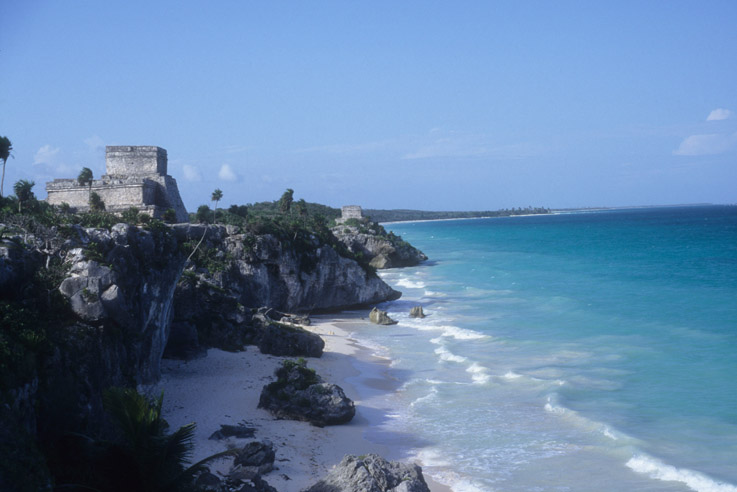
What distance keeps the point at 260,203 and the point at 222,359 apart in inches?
3242

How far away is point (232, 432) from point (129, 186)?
55.8 ft

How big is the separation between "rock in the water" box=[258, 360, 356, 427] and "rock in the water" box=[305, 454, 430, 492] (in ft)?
13.7

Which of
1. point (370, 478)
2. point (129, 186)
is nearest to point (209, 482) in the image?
point (370, 478)

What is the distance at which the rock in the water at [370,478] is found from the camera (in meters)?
9.95

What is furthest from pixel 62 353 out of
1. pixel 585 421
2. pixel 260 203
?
pixel 260 203

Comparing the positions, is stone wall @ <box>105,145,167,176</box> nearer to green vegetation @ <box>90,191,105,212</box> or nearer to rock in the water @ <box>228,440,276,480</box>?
green vegetation @ <box>90,191,105,212</box>

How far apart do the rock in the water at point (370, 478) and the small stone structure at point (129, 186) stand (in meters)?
18.7

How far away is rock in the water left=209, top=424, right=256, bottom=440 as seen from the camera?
1306 centimetres

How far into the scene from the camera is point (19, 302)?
408 inches

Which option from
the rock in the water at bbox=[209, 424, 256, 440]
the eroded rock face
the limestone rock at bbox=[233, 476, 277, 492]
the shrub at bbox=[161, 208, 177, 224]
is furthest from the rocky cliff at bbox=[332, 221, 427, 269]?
the limestone rock at bbox=[233, 476, 277, 492]

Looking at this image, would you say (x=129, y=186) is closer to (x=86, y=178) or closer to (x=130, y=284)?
(x=86, y=178)

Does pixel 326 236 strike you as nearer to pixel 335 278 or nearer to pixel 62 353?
pixel 335 278

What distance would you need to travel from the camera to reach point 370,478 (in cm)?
1005

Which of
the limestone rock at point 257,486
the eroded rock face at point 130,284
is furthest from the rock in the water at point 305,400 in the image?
the limestone rock at point 257,486
